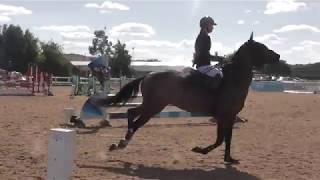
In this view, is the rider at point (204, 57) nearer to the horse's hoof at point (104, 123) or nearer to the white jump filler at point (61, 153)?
the white jump filler at point (61, 153)

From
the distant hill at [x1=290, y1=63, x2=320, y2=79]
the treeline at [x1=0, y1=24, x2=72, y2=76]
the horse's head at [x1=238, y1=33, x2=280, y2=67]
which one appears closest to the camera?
the horse's head at [x1=238, y1=33, x2=280, y2=67]

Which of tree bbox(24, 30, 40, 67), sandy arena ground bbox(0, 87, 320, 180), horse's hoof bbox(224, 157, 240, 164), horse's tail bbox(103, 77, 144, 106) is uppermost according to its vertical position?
tree bbox(24, 30, 40, 67)

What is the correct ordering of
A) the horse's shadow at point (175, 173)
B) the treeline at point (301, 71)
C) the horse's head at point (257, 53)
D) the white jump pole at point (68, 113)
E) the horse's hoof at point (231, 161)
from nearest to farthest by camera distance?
the horse's shadow at point (175, 173) < the horse's hoof at point (231, 161) < the horse's head at point (257, 53) < the white jump pole at point (68, 113) < the treeline at point (301, 71)

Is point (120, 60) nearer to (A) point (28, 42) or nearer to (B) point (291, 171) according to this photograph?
(A) point (28, 42)

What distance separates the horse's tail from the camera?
395 inches

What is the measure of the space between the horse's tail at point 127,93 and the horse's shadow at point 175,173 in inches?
79.9

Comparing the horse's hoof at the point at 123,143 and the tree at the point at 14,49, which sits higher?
the tree at the point at 14,49

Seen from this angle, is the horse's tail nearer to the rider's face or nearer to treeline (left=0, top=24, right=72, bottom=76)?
the rider's face

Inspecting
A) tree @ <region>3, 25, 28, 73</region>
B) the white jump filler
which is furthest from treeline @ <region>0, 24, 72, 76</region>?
the white jump filler

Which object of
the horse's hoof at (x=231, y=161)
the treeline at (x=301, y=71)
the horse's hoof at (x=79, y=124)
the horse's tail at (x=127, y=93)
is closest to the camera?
the horse's hoof at (x=231, y=161)

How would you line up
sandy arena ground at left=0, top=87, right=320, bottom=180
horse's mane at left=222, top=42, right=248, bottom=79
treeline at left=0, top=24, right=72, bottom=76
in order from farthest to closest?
1. treeline at left=0, top=24, right=72, bottom=76
2. horse's mane at left=222, top=42, right=248, bottom=79
3. sandy arena ground at left=0, top=87, right=320, bottom=180

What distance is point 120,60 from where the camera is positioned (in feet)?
339

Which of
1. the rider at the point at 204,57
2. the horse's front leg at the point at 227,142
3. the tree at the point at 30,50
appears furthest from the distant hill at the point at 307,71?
the horse's front leg at the point at 227,142

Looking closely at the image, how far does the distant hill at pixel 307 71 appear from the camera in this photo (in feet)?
404
